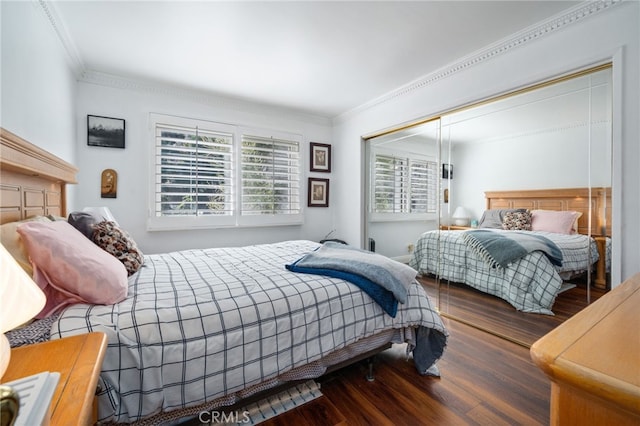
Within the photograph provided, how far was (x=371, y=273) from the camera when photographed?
5.22 feet

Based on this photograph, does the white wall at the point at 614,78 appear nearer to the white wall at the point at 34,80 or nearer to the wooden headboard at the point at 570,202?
the wooden headboard at the point at 570,202

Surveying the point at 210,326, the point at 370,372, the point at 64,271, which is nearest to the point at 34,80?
the point at 64,271

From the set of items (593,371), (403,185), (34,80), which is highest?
(34,80)

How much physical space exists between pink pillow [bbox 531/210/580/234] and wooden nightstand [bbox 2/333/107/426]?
283 centimetres

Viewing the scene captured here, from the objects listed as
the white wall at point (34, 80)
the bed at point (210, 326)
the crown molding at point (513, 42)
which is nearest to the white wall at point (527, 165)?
the crown molding at point (513, 42)

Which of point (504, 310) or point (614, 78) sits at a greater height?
point (614, 78)

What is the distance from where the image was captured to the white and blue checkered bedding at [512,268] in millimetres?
2061

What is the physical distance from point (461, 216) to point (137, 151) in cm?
354

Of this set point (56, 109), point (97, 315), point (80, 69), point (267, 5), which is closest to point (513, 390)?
point (97, 315)

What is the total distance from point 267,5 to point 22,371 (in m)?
2.17

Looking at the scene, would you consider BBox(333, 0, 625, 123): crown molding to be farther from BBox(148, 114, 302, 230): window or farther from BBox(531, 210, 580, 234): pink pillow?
BBox(148, 114, 302, 230): window

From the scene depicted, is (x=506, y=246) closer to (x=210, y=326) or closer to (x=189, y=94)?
(x=210, y=326)

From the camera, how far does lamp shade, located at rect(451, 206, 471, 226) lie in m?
2.75

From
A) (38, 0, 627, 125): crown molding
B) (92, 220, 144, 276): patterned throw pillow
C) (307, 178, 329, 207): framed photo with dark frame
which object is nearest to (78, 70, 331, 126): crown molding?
(38, 0, 627, 125): crown molding
